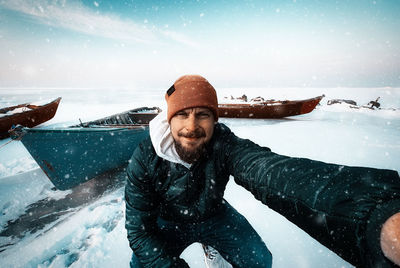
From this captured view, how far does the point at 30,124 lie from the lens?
9.05m

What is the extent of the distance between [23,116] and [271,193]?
1155cm

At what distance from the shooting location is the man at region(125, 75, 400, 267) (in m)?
0.58

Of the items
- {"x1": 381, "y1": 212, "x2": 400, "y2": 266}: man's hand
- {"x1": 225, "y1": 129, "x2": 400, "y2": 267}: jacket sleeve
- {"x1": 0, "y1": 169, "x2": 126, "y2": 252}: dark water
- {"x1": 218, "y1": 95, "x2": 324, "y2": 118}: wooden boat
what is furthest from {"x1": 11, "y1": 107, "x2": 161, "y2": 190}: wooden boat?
{"x1": 218, "y1": 95, "x2": 324, "y2": 118}: wooden boat

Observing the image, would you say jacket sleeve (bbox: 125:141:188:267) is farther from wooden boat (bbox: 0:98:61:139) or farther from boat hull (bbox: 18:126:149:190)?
wooden boat (bbox: 0:98:61:139)

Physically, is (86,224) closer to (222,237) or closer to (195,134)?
(222,237)

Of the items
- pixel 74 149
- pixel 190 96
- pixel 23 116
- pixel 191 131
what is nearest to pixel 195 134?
pixel 191 131

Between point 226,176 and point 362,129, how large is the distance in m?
10.6

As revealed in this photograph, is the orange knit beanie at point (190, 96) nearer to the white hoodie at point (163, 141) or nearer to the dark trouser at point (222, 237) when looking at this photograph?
the white hoodie at point (163, 141)

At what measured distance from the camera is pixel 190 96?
1465 millimetres

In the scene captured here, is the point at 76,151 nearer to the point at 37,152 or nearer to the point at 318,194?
the point at 37,152

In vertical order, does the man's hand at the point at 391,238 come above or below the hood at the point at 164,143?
above

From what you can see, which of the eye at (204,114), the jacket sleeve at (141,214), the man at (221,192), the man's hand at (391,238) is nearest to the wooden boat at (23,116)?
the jacket sleeve at (141,214)

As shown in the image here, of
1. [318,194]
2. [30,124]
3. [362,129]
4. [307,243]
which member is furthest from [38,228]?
[362,129]

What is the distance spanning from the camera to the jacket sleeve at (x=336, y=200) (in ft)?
1.81
